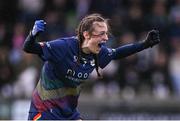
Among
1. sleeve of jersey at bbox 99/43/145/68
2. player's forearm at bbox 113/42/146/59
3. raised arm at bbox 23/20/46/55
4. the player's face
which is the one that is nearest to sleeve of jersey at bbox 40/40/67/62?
raised arm at bbox 23/20/46/55

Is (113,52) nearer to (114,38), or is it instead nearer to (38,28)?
(38,28)

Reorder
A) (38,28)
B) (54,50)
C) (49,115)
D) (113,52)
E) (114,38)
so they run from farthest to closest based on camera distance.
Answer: (114,38), (113,52), (49,115), (54,50), (38,28)

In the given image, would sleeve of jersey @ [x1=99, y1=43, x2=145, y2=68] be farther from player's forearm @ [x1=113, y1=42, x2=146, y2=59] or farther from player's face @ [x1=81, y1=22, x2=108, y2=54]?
player's face @ [x1=81, y1=22, x2=108, y2=54]

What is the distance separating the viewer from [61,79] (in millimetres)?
7215

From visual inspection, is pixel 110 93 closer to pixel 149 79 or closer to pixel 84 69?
pixel 149 79

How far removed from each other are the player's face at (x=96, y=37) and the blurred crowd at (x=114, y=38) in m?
5.59

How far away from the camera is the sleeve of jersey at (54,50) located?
710 centimetres

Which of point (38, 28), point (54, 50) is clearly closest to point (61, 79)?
point (54, 50)

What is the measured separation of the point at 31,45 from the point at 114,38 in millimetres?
7004

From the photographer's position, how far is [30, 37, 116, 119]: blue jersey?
7.17 m

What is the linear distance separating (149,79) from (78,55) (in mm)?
6230

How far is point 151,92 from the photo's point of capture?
1314cm

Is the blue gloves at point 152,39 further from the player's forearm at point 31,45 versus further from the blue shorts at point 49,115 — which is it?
the player's forearm at point 31,45

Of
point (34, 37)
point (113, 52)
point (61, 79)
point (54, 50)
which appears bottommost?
point (61, 79)
